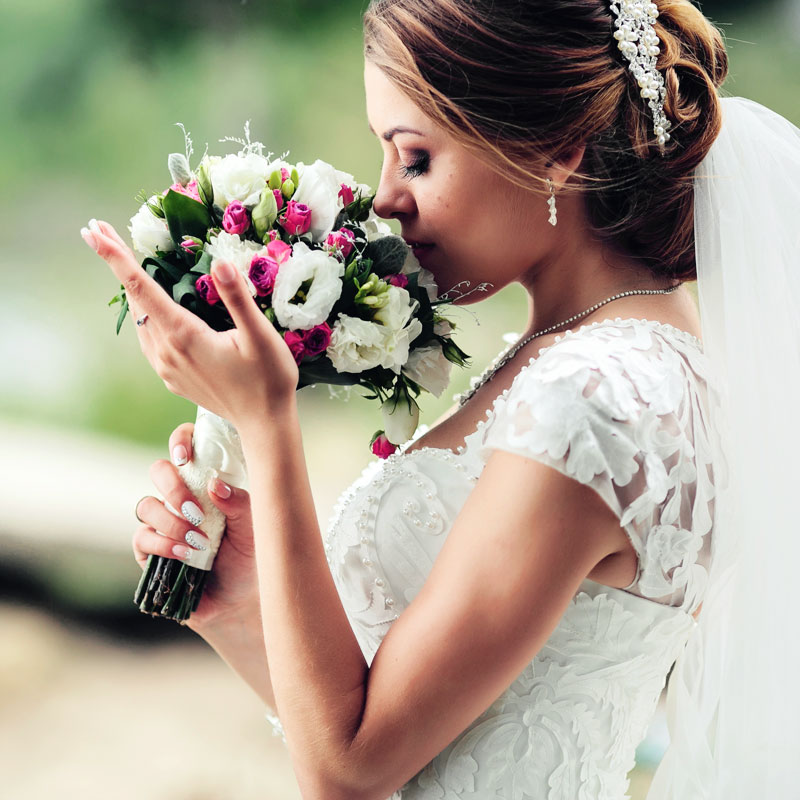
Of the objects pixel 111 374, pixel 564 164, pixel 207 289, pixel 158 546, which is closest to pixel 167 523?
pixel 158 546

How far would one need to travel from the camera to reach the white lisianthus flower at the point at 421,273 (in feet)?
3.95

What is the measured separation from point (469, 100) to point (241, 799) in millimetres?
3807

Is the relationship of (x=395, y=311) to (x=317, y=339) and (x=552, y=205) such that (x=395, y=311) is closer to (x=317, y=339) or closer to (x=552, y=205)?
(x=317, y=339)

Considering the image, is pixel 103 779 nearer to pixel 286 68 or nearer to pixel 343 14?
pixel 286 68

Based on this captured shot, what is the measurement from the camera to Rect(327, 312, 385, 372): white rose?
1.12 m

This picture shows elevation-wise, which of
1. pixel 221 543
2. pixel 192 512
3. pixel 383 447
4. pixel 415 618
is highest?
pixel 415 618

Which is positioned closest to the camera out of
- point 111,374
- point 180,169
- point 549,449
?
point 549,449

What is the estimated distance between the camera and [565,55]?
1070 millimetres

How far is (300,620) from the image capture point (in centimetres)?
93

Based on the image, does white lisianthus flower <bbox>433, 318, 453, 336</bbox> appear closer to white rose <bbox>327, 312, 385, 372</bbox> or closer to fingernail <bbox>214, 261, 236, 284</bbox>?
white rose <bbox>327, 312, 385, 372</bbox>

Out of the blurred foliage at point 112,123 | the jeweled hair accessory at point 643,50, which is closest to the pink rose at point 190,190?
the jeweled hair accessory at point 643,50

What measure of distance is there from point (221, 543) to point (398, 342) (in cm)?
51

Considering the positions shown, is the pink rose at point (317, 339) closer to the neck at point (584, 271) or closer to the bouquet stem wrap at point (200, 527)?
the bouquet stem wrap at point (200, 527)

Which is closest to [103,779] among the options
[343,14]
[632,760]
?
[632,760]
